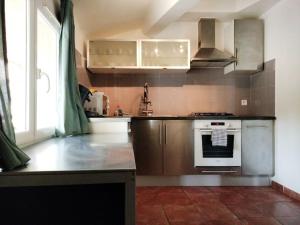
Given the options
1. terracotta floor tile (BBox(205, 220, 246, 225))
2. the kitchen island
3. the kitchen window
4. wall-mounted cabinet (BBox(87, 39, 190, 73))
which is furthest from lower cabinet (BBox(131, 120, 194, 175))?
the kitchen island

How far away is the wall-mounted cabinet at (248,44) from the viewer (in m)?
4.07

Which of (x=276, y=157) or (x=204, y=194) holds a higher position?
(x=276, y=157)

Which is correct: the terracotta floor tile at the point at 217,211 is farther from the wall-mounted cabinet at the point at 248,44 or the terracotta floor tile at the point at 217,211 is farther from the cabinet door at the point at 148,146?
the wall-mounted cabinet at the point at 248,44

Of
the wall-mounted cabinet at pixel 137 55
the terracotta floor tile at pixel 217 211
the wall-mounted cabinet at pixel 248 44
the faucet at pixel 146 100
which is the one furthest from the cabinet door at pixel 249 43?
the terracotta floor tile at pixel 217 211

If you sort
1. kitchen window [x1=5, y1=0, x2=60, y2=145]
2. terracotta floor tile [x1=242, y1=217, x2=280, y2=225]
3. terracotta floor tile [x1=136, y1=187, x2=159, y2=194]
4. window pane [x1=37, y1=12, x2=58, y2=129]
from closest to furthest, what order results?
kitchen window [x1=5, y1=0, x2=60, y2=145]
window pane [x1=37, y1=12, x2=58, y2=129]
terracotta floor tile [x1=242, y1=217, x2=280, y2=225]
terracotta floor tile [x1=136, y1=187, x2=159, y2=194]

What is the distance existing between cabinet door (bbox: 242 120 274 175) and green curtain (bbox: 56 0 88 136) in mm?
2270

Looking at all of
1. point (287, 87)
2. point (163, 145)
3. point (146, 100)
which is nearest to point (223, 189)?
point (163, 145)

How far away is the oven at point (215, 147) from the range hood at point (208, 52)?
2.99 feet

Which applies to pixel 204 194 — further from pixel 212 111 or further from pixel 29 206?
pixel 29 206

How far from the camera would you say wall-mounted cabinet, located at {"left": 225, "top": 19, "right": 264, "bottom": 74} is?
4.07 metres

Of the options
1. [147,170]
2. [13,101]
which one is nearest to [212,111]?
[147,170]

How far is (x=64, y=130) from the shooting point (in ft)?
8.00

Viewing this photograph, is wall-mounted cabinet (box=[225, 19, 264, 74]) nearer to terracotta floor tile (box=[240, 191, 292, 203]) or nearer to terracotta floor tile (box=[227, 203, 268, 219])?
terracotta floor tile (box=[240, 191, 292, 203])

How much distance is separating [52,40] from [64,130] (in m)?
0.90
